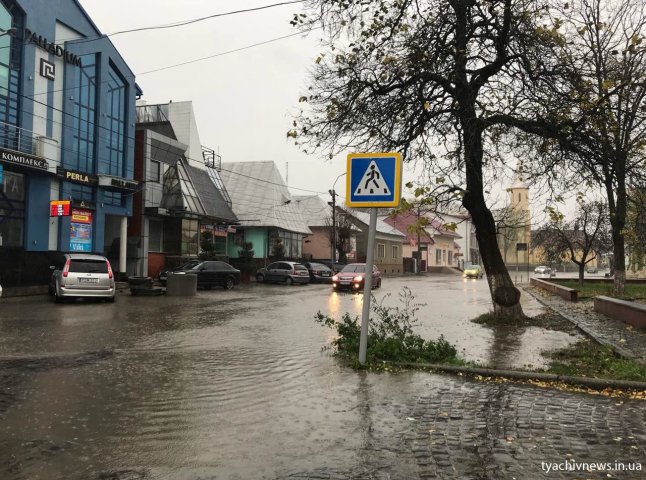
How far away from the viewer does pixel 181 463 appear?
400 cm

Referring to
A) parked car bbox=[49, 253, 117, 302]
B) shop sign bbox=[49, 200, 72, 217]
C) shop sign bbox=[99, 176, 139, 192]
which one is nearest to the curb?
parked car bbox=[49, 253, 117, 302]

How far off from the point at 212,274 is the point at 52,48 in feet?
42.8

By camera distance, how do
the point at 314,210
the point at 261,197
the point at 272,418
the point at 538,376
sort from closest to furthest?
1. the point at 272,418
2. the point at 538,376
3. the point at 261,197
4. the point at 314,210

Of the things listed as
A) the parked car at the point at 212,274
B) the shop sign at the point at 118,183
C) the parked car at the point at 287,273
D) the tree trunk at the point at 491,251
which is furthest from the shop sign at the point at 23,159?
the tree trunk at the point at 491,251

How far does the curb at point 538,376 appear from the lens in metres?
6.37

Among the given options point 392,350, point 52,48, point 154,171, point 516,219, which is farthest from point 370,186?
point 154,171

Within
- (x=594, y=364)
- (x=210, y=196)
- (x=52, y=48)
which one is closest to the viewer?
(x=594, y=364)

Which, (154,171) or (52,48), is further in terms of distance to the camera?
(154,171)

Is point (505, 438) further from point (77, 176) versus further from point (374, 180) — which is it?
point (77, 176)

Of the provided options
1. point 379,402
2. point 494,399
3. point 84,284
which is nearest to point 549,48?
point 494,399

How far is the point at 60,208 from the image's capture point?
22.6 meters

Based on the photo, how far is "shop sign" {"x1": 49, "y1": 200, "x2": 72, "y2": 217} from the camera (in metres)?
22.5

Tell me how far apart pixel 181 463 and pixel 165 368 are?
3.75 metres

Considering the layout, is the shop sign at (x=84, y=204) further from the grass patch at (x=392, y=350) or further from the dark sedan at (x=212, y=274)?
the grass patch at (x=392, y=350)
